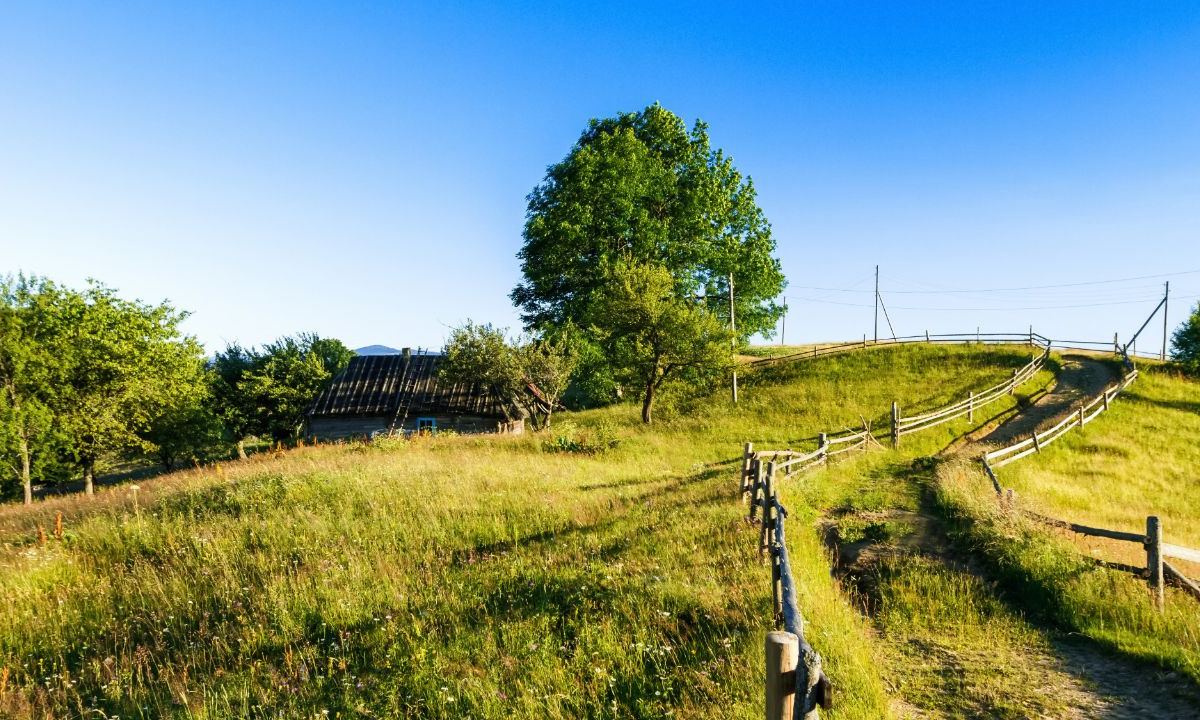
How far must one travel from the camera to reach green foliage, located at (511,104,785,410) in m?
28.3

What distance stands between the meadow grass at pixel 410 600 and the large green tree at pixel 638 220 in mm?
16509

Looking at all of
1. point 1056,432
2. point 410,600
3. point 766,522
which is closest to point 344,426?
point 410,600

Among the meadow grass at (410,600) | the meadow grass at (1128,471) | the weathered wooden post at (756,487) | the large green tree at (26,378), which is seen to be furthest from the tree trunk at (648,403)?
the large green tree at (26,378)

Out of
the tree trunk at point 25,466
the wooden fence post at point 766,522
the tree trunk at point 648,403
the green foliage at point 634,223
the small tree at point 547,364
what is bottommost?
the tree trunk at point 25,466

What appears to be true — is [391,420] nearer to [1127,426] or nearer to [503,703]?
[503,703]

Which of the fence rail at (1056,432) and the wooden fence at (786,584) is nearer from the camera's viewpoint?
the wooden fence at (786,584)

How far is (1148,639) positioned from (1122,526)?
31.2 ft

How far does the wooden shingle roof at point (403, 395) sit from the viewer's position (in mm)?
31219

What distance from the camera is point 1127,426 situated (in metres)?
25.2

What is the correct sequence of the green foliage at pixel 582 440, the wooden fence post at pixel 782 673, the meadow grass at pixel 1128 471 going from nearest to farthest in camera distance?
the wooden fence post at pixel 782 673 < the meadow grass at pixel 1128 471 < the green foliage at pixel 582 440

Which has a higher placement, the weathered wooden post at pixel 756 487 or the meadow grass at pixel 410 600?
the weathered wooden post at pixel 756 487

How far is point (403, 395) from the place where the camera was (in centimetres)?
3206

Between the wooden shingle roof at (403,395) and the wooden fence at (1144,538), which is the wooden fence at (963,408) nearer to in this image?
the wooden fence at (1144,538)

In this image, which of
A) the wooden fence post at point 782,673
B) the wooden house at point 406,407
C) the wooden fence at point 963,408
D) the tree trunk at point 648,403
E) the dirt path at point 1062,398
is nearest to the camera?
the wooden fence post at point 782,673
